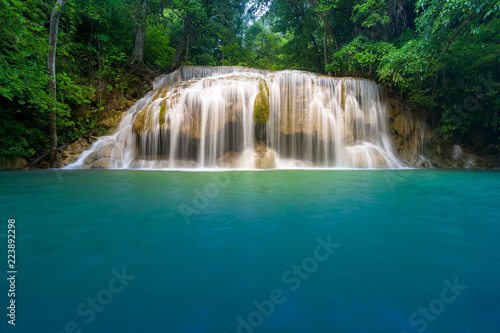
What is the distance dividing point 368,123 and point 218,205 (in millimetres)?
11532

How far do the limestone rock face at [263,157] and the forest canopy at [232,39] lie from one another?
6656 millimetres

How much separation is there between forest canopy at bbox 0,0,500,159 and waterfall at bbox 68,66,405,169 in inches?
75.2

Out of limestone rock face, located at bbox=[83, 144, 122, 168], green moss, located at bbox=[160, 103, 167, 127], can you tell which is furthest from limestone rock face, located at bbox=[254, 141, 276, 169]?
limestone rock face, located at bbox=[83, 144, 122, 168]

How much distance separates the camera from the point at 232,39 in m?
20.8

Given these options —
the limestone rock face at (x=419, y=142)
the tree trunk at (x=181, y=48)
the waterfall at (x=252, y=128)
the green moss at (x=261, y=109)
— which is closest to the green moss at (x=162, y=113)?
the waterfall at (x=252, y=128)

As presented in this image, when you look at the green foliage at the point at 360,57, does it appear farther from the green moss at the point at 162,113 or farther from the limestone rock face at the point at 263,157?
the green moss at the point at 162,113

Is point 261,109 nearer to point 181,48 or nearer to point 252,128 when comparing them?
point 252,128

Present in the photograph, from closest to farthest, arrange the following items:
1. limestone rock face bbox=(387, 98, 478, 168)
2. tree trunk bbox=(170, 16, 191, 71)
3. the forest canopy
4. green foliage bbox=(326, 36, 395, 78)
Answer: the forest canopy, green foliage bbox=(326, 36, 395, 78), limestone rock face bbox=(387, 98, 478, 168), tree trunk bbox=(170, 16, 191, 71)

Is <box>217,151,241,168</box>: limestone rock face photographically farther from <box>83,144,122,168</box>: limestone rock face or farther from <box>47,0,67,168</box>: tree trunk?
<box>47,0,67,168</box>: tree trunk

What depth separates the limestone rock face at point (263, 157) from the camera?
34.4 ft

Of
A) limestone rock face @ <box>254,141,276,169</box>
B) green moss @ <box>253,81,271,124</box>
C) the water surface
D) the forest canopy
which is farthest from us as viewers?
green moss @ <box>253,81,271,124</box>

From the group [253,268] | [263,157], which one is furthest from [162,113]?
[253,268]

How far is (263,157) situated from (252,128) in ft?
4.97

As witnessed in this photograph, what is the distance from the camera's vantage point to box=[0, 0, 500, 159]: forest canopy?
7.87 metres
